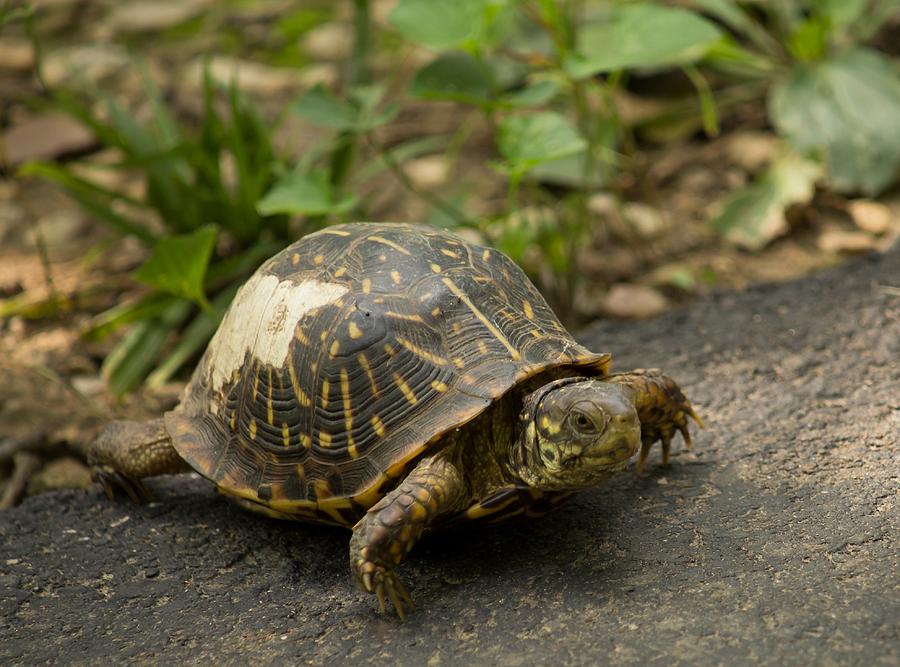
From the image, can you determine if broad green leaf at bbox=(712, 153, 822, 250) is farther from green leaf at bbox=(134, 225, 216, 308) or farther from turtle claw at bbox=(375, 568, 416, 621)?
turtle claw at bbox=(375, 568, 416, 621)

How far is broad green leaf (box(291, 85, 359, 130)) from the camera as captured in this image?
3695 millimetres

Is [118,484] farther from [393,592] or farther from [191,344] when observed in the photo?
[191,344]

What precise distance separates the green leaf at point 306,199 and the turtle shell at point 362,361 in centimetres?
76

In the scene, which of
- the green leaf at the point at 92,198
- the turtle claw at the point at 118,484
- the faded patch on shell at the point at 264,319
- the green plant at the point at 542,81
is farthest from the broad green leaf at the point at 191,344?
the faded patch on shell at the point at 264,319

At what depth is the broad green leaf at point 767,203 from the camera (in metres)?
4.94

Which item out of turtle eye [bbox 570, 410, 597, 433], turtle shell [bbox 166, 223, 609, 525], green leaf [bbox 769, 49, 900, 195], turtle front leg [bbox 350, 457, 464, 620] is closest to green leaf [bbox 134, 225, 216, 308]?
turtle shell [bbox 166, 223, 609, 525]

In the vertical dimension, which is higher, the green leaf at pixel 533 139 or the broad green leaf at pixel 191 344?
the green leaf at pixel 533 139

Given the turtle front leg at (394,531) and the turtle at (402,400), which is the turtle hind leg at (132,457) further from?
the turtle front leg at (394,531)

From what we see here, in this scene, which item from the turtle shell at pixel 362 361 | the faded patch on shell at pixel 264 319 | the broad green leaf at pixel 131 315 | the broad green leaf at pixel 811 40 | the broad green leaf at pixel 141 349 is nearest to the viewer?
the turtle shell at pixel 362 361

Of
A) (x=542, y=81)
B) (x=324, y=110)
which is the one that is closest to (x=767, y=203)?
(x=542, y=81)

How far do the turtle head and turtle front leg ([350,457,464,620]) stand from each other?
0.74 ft

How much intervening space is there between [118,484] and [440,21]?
78.5 inches

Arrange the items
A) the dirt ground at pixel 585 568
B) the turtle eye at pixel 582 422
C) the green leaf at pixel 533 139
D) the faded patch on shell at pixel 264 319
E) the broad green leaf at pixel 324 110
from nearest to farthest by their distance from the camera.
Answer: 1. the dirt ground at pixel 585 568
2. the turtle eye at pixel 582 422
3. the faded patch on shell at pixel 264 319
4. the green leaf at pixel 533 139
5. the broad green leaf at pixel 324 110

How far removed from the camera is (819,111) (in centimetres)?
476
